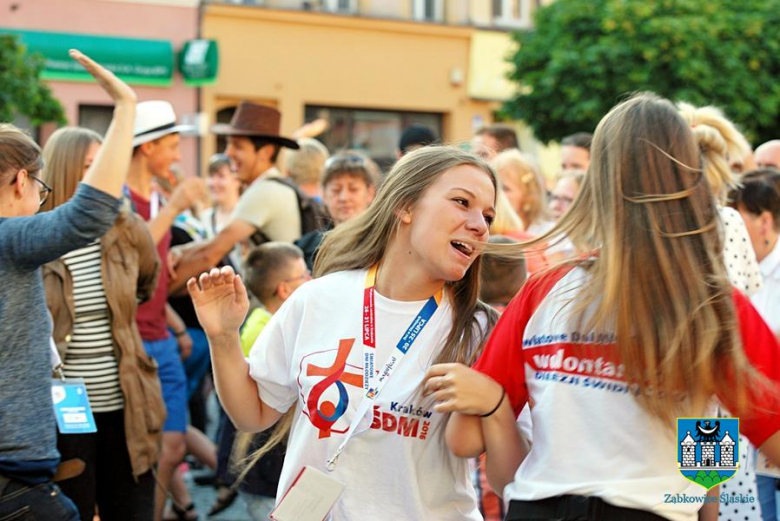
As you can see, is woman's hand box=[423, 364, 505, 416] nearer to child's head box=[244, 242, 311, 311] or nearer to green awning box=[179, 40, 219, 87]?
child's head box=[244, 242, 311, 311]

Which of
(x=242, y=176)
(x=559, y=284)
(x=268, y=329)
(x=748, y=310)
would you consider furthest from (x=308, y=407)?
(x=242, y=176)

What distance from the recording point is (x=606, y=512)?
242 centimetres

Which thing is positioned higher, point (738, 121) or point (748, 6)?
point (748, 6)

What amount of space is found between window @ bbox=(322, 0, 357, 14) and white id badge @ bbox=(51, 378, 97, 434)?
59.7ft

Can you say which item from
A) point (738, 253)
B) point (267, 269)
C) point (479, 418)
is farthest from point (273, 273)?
point (479, 418)

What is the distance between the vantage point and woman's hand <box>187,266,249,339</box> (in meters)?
3.07

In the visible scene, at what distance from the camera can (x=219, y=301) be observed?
310 centimetres

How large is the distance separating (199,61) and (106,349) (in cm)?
1548

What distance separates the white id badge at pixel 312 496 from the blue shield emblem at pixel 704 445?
2.91 feet

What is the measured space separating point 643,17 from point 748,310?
16435 mm

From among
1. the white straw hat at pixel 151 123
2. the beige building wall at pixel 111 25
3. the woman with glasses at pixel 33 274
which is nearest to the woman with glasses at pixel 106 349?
the white straw hat at pixel 151 123

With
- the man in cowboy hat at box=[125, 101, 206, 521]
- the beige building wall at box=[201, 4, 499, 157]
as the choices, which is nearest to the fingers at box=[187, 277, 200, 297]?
the man in cowboy hat at box=[125, 101, 206, 521]

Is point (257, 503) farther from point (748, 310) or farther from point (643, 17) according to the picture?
point (643, 17)

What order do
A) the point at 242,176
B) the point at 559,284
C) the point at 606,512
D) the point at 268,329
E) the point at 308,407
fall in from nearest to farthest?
the point at 606,512
the point at 559,284
the point at 308,407
the point at 268,329
the point at 242,176
